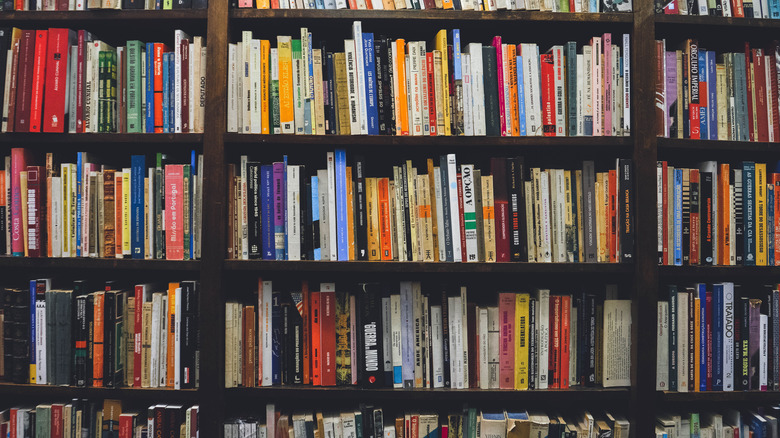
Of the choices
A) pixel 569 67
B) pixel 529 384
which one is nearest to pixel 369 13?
pixel 569 67

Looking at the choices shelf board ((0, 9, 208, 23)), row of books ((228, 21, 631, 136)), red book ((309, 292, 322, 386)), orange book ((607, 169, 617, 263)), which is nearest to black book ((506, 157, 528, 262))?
row of books ((228, 21, 631, 136))

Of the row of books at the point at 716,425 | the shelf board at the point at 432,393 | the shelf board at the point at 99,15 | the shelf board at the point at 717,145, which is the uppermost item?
the shelf board at the point at 99,15

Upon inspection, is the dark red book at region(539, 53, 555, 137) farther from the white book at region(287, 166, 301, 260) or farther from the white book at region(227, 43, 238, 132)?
the white book at region(227, 43, 238, 132)

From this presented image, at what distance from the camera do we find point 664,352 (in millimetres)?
1235

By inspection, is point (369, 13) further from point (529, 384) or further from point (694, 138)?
point (529, 384)

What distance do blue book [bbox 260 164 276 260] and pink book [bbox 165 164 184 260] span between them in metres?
0.22

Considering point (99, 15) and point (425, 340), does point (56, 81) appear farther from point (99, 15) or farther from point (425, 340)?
point (425, 340)

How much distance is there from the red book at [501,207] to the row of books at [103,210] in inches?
32.4

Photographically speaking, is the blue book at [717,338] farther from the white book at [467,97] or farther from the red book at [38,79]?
the red book at [38,79]

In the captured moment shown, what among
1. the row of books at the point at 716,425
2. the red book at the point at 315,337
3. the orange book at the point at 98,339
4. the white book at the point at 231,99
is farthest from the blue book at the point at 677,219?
the orange book at the point at 98,339

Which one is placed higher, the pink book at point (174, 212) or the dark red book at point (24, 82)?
the dark red book at point (24, 82)

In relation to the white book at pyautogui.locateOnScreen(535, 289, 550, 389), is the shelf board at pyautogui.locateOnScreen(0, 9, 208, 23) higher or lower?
higher

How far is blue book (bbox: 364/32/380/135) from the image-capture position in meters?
1.24

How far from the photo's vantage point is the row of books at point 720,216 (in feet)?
4.06
